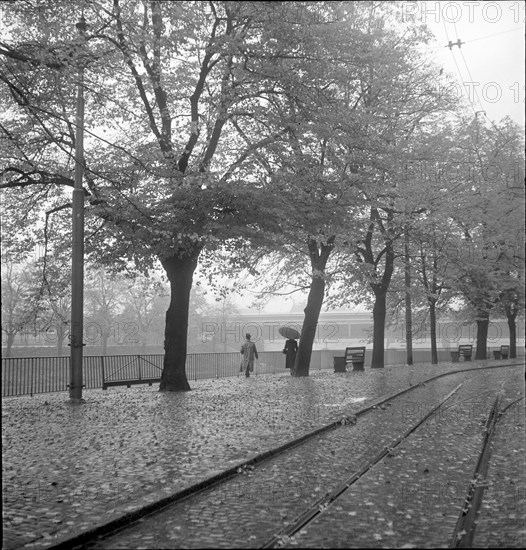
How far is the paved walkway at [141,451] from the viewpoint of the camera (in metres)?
5.62

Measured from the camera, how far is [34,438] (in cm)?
980

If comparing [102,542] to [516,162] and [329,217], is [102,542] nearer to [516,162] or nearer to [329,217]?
[329,217]

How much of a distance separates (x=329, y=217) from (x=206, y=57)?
16.2ft

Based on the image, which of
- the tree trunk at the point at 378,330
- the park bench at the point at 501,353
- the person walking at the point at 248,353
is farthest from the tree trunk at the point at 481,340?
the person walking at the point at 248,353

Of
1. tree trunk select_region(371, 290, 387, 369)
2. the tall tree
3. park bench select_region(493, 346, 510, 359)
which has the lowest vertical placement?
park bench select_region(493, 346, 510, 359)

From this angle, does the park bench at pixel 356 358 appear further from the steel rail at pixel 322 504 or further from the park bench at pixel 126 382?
the steel rail at pixel 322 504

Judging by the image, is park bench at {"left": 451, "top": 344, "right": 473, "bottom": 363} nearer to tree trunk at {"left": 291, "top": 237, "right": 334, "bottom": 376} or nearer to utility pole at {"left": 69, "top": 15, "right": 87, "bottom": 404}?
tree trunk at {"left": 291, "top": 237, "right": 334, "bottom": 376}

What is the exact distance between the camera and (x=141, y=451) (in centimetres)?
862

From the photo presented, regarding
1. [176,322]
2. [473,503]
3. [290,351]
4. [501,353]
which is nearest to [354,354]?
[290,351]

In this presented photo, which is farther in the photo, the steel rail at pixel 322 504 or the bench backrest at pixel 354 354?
the bench backrest at pixel 354 354

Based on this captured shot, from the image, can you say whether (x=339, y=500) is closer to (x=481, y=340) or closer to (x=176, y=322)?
(x=176, y=322)

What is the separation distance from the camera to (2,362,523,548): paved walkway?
5.62m

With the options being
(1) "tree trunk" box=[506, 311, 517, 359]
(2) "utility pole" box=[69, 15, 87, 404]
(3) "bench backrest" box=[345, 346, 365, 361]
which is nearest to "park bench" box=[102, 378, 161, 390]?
(2) "utility pole" box=[69, 15, 87, 404]

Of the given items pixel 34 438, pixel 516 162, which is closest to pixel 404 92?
pixel 516 162
